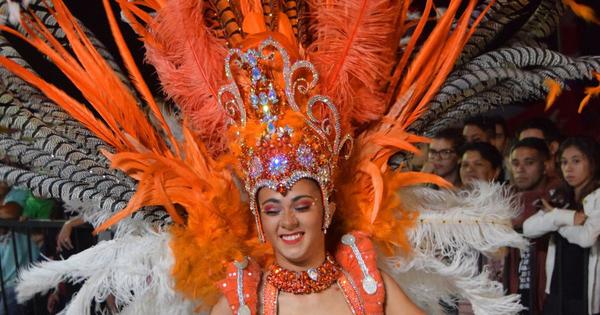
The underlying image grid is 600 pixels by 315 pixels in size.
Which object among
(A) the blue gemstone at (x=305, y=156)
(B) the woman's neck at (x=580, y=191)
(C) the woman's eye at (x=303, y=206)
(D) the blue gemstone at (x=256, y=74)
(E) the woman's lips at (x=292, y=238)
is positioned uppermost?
(D) the blue gemstone at (x=256, y=74)

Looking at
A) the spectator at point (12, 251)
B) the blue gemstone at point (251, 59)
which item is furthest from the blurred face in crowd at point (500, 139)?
the spectator at point (12, 251)

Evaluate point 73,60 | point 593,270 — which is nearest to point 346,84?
point 73,60

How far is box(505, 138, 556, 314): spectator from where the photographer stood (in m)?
2.81

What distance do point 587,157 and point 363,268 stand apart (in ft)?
4.31

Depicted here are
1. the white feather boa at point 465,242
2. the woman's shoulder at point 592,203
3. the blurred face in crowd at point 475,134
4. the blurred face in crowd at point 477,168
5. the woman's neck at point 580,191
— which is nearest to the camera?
the white feather boa at point 465,242

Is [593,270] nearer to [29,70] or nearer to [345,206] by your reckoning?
[345,206]

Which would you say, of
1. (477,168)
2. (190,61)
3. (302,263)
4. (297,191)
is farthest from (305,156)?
(477,168)

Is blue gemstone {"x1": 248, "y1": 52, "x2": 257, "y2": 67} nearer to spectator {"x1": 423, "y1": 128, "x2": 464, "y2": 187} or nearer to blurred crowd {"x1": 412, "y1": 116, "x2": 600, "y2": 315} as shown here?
blurred crowd {"x1": 412, "y1": 116, "x2": 600, "y2": 315}

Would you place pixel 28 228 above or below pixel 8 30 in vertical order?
below

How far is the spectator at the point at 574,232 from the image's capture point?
2.65 metres

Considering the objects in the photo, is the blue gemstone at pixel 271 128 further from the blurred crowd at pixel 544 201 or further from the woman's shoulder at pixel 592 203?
the woman's shoulder at pixel 592 203

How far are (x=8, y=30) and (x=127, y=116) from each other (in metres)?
0.41

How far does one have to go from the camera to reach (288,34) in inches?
76.4

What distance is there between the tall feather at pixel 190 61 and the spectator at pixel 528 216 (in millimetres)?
1499
